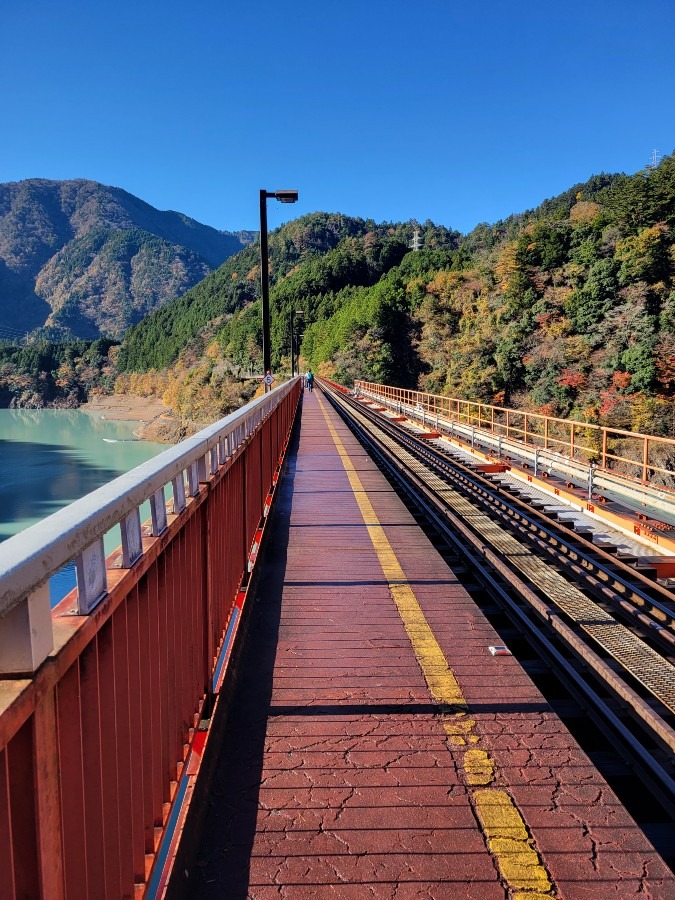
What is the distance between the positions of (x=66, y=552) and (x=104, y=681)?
56 centimetres

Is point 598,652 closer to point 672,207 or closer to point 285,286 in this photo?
point 672,207

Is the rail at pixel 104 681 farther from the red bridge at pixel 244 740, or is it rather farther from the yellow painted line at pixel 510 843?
the yellow painted line at pixel 510 843

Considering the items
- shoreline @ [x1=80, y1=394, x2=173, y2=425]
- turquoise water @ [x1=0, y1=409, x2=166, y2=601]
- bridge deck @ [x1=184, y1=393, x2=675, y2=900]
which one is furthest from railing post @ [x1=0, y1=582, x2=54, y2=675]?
shoreline @ [x1=80, y1=394, x2=173, y2=425]

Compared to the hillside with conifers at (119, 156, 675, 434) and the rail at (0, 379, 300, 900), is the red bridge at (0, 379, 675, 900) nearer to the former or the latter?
the rail at (0, 379, 300, 900)

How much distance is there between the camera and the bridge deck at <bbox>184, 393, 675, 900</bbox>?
2.31 metres

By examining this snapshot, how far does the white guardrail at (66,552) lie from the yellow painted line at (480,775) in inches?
65.6

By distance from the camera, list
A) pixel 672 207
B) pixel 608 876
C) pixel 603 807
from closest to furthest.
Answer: pixel 608 876 → pixel 603 807 → pixel 672 207

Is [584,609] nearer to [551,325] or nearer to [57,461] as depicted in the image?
[551,325]

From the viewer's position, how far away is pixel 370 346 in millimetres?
102312

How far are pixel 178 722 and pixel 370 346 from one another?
101304 millimetres

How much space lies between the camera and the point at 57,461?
94.9 meters

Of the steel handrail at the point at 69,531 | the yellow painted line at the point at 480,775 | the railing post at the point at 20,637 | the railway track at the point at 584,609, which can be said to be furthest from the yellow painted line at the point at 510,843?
the railing post at the point at 20,637

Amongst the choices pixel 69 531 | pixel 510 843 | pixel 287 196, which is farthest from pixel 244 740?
pixel 287 196

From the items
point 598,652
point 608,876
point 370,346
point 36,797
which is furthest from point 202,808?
point 370,346
